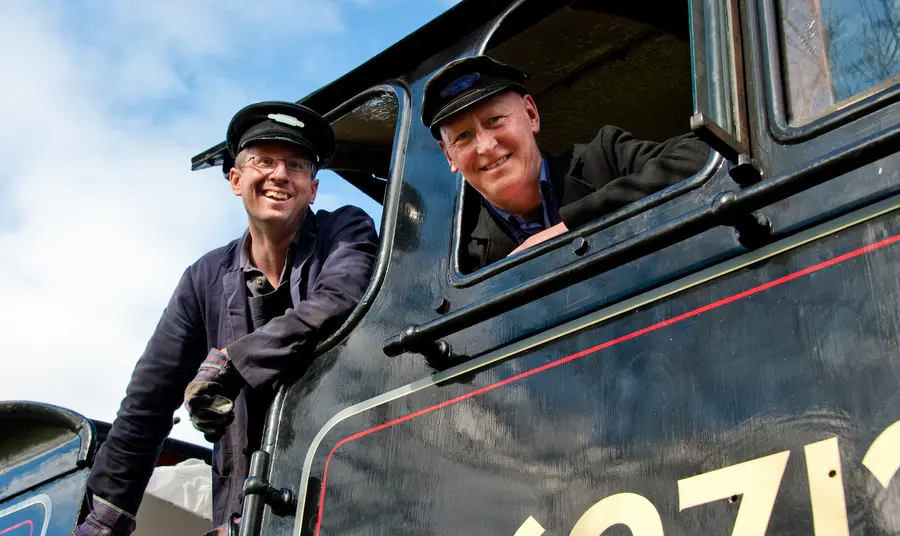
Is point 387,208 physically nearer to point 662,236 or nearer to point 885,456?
point 662,236

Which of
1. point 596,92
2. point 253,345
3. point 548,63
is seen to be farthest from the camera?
point 596,92

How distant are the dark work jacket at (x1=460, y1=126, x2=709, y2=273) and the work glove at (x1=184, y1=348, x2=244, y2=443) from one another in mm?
669

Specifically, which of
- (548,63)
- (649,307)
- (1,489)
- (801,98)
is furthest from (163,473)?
(801,98)

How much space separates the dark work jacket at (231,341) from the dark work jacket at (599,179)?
1.14ft

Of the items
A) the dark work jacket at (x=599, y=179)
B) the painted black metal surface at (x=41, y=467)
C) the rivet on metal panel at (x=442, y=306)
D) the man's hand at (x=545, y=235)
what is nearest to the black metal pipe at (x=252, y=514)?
the rivet on metal panel at (x=442, y=306)

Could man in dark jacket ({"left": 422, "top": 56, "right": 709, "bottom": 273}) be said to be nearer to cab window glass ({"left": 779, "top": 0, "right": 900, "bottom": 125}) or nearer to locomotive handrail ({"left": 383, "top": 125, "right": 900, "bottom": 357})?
locomotive handrail ({"left": 383, "top": 125, "right": 900, "bottom": 357})

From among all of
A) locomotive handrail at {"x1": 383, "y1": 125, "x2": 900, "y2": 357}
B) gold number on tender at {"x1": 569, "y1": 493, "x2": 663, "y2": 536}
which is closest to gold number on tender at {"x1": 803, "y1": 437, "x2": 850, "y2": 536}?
gold number on tender at {"x1": 569, "y1": 493, "x2": 663, "y2": 536}

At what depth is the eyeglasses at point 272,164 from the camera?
9.74ft

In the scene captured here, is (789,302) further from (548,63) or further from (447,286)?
(548,63)

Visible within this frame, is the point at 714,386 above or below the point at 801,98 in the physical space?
below

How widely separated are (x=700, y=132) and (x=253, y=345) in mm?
1274

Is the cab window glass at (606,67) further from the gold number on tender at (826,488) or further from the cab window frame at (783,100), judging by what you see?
the gold number on tender at (826,488)

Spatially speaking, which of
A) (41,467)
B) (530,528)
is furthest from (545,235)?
(41,467)

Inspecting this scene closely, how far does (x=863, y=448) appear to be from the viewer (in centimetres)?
135
